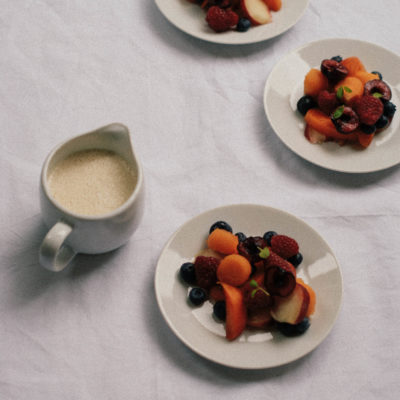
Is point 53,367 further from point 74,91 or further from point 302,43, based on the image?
point 302,43

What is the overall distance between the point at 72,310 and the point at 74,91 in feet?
1.54

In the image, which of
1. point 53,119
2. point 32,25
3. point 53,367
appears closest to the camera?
point 53,367

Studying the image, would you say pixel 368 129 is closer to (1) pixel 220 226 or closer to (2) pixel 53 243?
(1) pixel 220 226

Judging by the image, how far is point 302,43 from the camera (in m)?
1.24

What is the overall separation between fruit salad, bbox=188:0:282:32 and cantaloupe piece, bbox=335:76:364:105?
242mm

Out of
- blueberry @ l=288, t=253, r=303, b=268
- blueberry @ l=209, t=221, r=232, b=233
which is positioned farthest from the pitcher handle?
blueberry @ l=288, t=253, r=303, b=268

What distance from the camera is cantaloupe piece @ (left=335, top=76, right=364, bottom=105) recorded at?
1049mm

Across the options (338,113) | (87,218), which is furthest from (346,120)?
(87,218)

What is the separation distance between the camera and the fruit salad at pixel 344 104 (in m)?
1.03

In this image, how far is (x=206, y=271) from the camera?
2.81 ft

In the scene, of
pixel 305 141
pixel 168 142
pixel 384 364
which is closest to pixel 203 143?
pixel 168 142

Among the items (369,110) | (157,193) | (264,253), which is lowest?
(157,193)

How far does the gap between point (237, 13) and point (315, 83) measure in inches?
10.3

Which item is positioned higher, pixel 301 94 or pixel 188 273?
pixel 301 94
